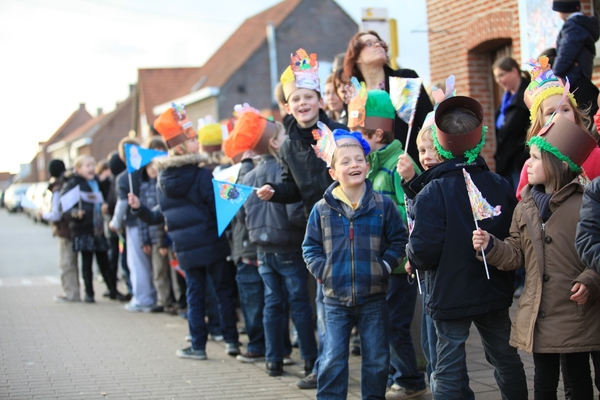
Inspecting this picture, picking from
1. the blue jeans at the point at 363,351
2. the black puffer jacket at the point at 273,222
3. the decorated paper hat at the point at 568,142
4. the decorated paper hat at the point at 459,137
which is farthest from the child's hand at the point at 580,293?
the black puffer jacket at the point at 273,222

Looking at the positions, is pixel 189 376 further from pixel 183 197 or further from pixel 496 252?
pixel 496 252

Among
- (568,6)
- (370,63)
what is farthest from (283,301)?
(568,6)

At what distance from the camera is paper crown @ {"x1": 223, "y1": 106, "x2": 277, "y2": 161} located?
23.0 feet

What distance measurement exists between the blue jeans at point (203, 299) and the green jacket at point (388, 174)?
7.81 ft

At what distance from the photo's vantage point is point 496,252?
4.23 meters

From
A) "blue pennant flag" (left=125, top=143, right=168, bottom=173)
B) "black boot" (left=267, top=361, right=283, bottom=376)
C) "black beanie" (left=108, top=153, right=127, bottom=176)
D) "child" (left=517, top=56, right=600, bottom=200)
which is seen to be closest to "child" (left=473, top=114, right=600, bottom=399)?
"child" (left=517, top=56, right=600, bottom=200)

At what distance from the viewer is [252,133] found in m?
7.04

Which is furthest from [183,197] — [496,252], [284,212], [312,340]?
[496,252]

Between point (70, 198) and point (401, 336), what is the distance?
714cm

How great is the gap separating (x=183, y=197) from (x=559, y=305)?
14.2ft

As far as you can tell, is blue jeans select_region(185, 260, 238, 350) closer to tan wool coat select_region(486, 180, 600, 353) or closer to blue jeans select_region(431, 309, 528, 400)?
blue jeans select_region(431, 309, 528, 400)

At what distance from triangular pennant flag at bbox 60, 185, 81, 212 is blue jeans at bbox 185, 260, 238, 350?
4414 millimetres

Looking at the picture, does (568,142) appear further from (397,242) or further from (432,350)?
(432,350)

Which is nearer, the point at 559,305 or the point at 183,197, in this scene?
the point at 559,305
